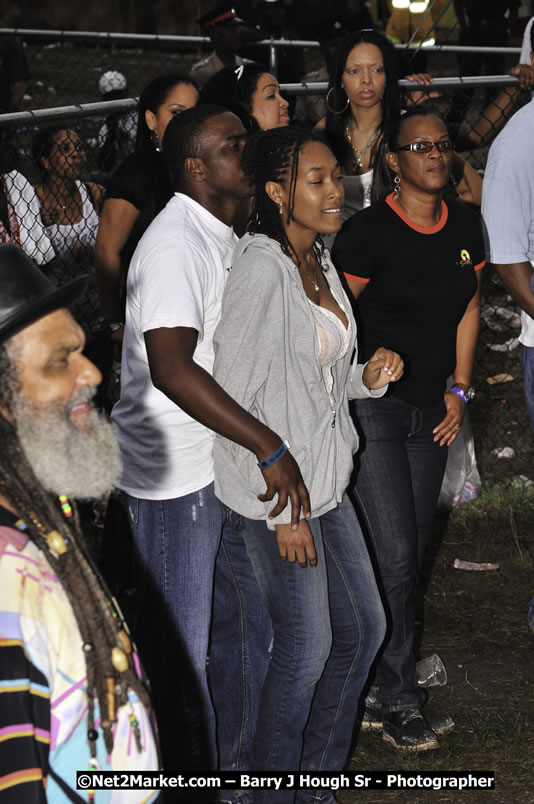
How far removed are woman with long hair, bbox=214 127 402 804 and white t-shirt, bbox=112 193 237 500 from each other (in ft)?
0.35

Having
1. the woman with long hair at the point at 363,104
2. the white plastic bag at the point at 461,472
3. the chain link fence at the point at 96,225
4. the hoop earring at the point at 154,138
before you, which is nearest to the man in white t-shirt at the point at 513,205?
the woman with long hair at the point at 363,104

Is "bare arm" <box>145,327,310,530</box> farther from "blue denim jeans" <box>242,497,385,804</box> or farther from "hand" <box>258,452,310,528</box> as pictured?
"blue denim jeans" <box>242,497,385,804</box>

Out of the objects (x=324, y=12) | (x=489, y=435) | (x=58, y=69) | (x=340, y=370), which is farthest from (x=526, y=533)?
(x=58, y=69)

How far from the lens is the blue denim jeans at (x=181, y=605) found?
330 cm

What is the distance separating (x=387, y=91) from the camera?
4.84 metres

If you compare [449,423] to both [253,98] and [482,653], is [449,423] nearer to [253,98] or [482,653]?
[482,653]

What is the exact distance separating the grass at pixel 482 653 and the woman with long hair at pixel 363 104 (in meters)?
1.90

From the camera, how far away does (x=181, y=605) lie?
10.9 feet

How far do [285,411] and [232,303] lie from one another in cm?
35

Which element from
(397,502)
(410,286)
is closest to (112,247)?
(410,286)

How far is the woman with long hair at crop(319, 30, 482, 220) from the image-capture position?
4.74m

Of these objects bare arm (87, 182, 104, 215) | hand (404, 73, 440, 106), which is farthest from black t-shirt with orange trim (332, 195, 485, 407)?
bare arm (87, 182, 104, 215)

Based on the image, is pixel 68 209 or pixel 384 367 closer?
pixel 384 367

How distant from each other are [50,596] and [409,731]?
2.51 meters
